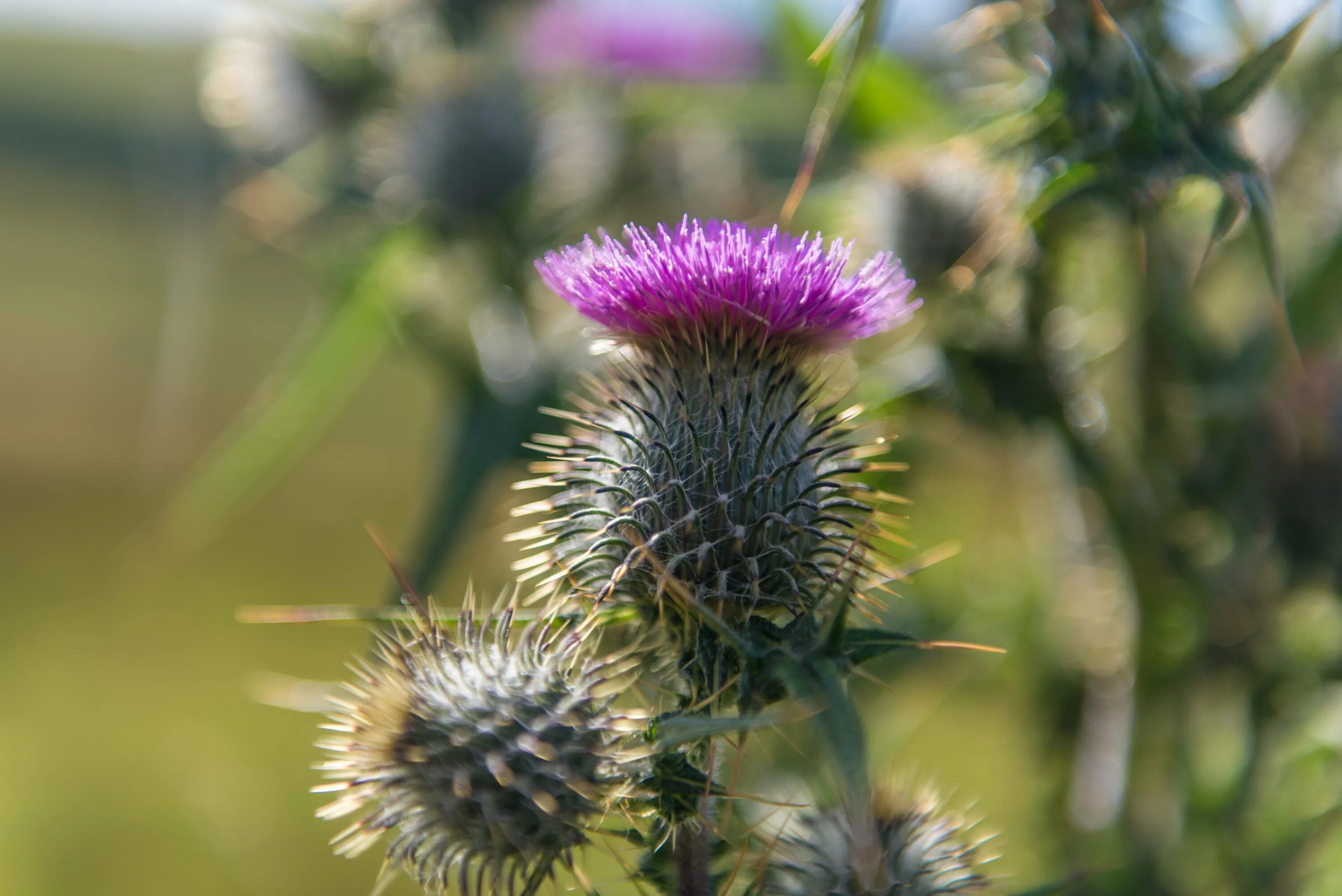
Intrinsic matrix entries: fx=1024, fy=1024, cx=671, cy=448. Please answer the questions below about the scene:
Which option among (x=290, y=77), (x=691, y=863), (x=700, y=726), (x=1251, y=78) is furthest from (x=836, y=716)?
(x=290, y=77)

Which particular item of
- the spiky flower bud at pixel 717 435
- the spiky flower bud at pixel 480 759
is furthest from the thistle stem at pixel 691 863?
the spiky flower bud at pixel 717 435

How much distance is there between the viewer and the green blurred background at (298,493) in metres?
1.79

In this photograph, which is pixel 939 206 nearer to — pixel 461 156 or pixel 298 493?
pixel 461 156

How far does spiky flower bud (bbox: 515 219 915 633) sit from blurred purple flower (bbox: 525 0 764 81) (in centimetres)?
163

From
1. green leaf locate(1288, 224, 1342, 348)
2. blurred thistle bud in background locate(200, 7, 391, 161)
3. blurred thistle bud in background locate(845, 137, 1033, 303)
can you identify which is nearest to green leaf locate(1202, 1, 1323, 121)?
blurred thistle bud in background locate(845, 137, 1033, 303)

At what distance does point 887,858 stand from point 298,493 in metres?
4.03

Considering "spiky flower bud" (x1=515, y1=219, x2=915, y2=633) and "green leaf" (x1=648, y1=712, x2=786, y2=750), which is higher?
"spiky flower bud" (x1=515, y1=219, x2=915, y2=633)

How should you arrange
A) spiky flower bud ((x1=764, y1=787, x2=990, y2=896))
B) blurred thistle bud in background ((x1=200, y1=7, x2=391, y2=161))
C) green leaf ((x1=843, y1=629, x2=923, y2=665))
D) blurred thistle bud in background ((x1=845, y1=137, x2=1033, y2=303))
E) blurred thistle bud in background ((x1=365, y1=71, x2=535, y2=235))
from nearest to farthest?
1. green leaf ((x1=843, y1=629, x2=923, y2=665))
2. spiky flower bud ((x1=764, y1=787, x2=990, y2=896))
3. blurred thistle bud in background ((x1=845, y1=137, x2=1033, y2=303))
4. blurred thistle bud in background ((x1=365, y1=71, x2=535, y2=235))
5. blurred thistle bud in background ((x1=200, y1=7, x2=391, y2=161))

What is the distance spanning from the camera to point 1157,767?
1777 mm

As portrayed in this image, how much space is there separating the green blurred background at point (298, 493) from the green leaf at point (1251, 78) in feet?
1.24

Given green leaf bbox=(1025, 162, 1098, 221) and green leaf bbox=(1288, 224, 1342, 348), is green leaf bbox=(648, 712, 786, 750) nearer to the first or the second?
green leaf bbox=(1025, 162, 1098, 221)

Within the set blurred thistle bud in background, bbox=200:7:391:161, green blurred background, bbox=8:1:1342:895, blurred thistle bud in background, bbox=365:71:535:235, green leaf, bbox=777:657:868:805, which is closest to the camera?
green leaf, bbox=777:657:868:805

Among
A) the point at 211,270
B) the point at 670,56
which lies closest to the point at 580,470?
the point at 670,56

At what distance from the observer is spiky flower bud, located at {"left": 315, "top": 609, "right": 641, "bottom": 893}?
0.86 meters
